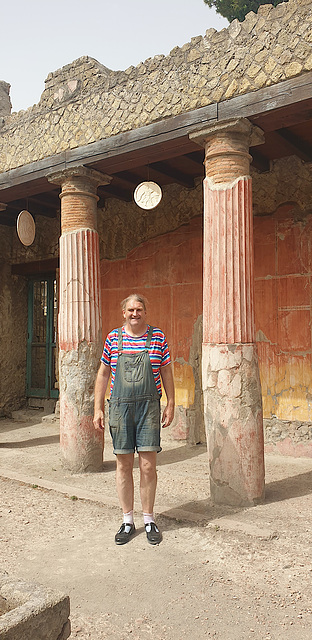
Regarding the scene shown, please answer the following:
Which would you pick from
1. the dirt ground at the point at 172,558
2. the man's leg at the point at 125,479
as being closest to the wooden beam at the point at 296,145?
the dirt ground at the point at 172,558

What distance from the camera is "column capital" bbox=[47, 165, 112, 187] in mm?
5832

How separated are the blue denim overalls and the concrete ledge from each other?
1672mm

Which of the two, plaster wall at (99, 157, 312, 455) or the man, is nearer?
the man

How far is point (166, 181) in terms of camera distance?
722 cm

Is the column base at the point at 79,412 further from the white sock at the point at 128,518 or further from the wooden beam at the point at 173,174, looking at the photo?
the wooden beam at the point at 173,174

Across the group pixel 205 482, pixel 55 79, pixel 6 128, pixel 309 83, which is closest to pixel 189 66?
pixel 309 83

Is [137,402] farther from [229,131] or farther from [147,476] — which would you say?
[229,131]

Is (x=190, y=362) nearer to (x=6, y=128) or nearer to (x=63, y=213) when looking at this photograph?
(x=63, y=213)

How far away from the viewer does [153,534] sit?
141 inches

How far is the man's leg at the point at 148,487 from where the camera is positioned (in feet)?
11.8

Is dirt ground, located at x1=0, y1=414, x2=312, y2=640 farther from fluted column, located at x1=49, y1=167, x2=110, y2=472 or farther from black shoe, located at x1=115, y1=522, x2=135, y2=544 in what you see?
fluted column, located at x1=49, y1=167, x2=110, y2=472

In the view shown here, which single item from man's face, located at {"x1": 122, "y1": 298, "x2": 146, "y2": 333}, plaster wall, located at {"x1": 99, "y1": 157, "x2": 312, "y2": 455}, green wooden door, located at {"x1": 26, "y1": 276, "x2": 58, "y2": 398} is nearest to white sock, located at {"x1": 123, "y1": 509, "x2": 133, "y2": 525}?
man's face, located at {"x1": 122, "y1": 298, "x2": 146, "y2": 333}

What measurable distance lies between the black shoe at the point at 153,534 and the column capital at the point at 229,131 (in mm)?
3359

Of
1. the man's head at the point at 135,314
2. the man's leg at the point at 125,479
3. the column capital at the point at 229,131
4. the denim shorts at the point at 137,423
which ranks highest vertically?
the column capital at the point at 229,131
